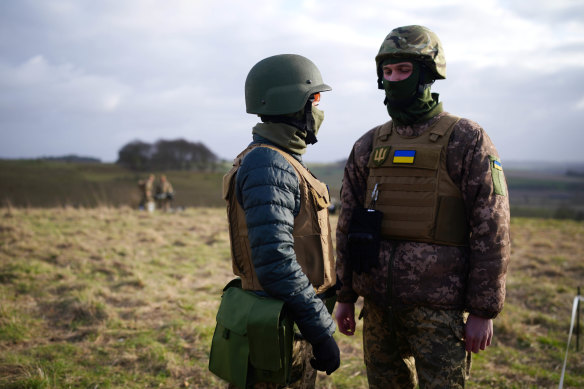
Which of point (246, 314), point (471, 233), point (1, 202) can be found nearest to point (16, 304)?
point (246, 314)

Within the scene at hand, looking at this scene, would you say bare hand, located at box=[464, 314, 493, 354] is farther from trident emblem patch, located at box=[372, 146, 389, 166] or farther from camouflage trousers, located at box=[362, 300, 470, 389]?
trident emblem patch, located at box=[372, 146, 389, 166]

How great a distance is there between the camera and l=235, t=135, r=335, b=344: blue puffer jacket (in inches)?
68.6

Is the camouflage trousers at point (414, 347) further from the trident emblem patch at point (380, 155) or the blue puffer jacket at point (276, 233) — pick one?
the trident emblem patch at point (380, 155)

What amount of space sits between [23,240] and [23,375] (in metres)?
6.05

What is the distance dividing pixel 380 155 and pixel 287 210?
845 mm

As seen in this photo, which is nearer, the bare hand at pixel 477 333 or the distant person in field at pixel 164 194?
the bare hand at pixel 477 333

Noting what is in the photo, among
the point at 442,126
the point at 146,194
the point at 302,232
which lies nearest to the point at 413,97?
the point at 442,126

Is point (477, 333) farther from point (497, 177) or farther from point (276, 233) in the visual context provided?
point (276, 233)

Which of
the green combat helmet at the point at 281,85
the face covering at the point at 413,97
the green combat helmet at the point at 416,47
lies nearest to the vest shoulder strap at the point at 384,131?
the face covering at the point at 413,97

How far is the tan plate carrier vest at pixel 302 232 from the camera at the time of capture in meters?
1.95

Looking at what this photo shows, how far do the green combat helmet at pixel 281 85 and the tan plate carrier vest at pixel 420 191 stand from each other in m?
0.58

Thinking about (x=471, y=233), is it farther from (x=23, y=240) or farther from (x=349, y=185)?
(x=23, y=240)

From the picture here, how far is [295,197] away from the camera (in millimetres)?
1915

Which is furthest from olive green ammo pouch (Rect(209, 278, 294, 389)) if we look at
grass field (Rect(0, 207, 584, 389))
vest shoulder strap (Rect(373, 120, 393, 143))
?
grass field (Rect(0, 207, 584, 389))
